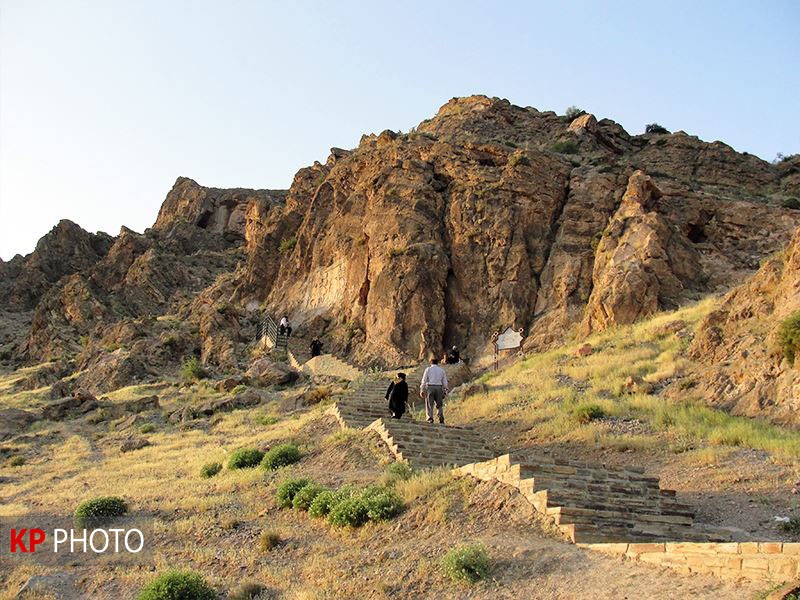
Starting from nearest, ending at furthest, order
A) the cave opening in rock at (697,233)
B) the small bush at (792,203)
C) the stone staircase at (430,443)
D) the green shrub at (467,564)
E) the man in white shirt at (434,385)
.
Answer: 1. the green shrub at (467,564)
2. the stone staircase at (430,443)
3. the man in white shirt at (434,385)
4. the cave opening in rock at (697,233)
5. the small bush at (792,203)

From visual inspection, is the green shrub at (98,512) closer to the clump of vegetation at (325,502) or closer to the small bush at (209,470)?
the small bush at (209,470)

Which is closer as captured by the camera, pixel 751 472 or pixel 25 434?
pixel 751 472

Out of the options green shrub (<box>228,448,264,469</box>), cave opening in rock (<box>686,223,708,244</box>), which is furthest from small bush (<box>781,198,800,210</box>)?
green shrub (<box>228,448,264,469</box>)

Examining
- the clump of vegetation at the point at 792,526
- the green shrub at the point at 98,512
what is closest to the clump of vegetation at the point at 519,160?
the green shrub at the point at 98,512

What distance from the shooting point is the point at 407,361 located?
3281cm

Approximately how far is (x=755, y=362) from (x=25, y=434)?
2543 centimetres

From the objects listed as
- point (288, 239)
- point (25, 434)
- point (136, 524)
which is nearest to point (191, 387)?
point (25, 434)

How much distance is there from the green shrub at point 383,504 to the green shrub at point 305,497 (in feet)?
4.41

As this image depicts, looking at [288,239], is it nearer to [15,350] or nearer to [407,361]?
[407,361]

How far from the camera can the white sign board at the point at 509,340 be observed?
32156mm

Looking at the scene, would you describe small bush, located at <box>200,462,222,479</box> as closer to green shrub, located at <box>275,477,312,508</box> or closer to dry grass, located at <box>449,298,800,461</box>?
green shrub, located at <box>275,477,312,508</box>

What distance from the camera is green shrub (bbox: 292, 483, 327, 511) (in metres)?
13.9

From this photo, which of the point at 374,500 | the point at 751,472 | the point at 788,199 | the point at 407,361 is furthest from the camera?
the point at 788,199

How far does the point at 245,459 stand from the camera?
62.2ft
